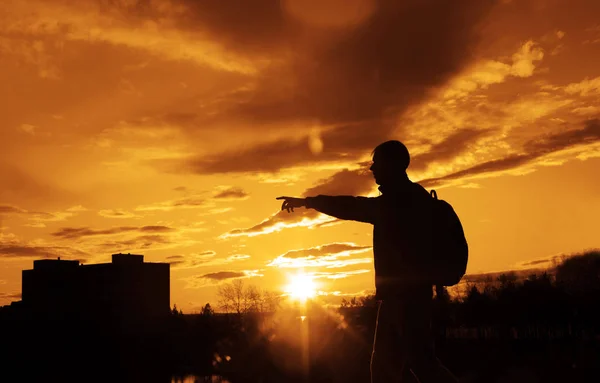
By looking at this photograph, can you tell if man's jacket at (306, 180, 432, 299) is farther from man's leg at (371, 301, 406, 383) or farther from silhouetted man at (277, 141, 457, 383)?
man's leg at (371, 301, 406, 383)

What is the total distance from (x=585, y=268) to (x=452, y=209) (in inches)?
4706

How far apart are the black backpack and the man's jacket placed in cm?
7

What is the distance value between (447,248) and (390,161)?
97cm

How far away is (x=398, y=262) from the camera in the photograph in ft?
20.5

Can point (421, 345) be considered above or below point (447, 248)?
below

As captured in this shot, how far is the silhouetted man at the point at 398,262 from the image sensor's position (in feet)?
19.7

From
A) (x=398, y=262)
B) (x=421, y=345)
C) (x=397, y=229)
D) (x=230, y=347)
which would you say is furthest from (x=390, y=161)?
(x=230, y=347)

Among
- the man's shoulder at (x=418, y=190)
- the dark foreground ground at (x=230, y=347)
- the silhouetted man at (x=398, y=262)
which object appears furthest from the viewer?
the dark foreground ground at (x=230, y=347)

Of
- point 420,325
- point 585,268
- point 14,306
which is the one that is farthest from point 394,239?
point 14,306

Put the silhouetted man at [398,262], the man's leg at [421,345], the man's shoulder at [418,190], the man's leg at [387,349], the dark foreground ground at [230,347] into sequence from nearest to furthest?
the man's leg at [421,345], the silhouetted man at [398,262], the man's leg at [387,349], the man's shoulder at [418,190], the dark foreground ground at [230,347]

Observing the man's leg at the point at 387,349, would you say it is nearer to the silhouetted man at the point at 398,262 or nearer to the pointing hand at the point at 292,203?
the silhouetted man at the point at 398,262

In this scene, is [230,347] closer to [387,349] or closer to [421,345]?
[387,349]

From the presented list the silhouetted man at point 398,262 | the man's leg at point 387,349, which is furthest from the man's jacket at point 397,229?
the man's leg at point 387,349

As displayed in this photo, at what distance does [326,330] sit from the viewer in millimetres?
48812
